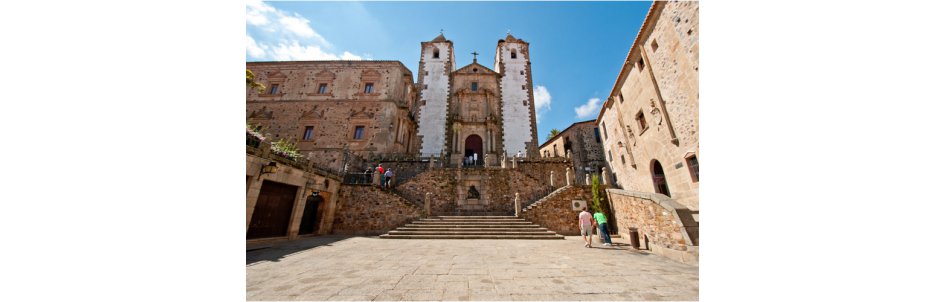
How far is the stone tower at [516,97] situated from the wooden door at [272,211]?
15915 mm

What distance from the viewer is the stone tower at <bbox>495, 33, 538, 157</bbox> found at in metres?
22.3

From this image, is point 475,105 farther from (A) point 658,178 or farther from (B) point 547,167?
(A) point 658,178

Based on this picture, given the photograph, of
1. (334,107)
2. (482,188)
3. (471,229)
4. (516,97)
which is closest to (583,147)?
Answer: (516,97)

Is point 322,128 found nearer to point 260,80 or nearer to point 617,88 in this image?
point 260,80

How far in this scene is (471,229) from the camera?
34.7ft

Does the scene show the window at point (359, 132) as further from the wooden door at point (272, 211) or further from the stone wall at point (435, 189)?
the wooden door at point (272, 211)

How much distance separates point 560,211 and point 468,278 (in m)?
9.20

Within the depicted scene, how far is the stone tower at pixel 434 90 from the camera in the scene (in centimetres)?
2247

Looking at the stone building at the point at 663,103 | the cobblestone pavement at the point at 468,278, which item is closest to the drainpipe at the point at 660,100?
the stone building at the point at 663,103

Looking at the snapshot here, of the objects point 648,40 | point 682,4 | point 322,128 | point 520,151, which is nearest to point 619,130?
point 648,40

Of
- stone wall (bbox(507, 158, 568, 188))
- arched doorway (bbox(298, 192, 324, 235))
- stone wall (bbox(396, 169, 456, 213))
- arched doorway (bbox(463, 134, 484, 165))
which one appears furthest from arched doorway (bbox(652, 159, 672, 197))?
arched doorway (bbox(463, 134, 484, 165))

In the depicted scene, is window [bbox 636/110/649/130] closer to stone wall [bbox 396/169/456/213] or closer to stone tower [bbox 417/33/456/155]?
stone wall [bbox 396/169/456/213]

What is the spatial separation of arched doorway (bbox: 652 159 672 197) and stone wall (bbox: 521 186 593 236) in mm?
2850

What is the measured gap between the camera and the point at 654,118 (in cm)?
922
